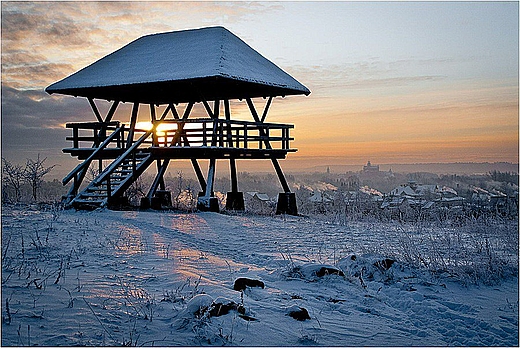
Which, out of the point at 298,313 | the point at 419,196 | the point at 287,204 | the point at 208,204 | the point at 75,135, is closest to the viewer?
the point at 298,313

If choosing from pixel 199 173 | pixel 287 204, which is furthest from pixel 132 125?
pixel 287 204

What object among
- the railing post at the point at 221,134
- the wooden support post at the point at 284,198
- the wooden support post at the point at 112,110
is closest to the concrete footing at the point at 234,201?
the wooden support post at the point at 284,198

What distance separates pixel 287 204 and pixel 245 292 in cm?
1315

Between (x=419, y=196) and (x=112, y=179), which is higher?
(x=112, y=179)

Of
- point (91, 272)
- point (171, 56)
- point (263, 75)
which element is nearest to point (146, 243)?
point (91, 272)

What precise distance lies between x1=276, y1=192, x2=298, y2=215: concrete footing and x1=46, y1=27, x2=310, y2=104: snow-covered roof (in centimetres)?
403

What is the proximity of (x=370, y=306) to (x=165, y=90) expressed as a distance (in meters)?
15.5

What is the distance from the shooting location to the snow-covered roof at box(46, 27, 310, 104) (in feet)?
59.5

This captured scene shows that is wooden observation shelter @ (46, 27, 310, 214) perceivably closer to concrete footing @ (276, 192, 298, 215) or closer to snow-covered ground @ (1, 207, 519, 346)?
concrete footing @ (276, 192, 298, 215)

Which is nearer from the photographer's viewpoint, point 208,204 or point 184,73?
point 208,204

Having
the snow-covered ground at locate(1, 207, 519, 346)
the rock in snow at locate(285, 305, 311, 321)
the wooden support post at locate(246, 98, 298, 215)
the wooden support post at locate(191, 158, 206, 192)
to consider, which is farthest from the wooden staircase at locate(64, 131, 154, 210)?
the rock in snow at locate(285, 305, 311, 321)

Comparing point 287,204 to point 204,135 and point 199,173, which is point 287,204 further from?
point 199,173

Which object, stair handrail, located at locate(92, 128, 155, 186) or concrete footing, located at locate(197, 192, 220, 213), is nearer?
concrete footing, located at locate(197, 192, 220, 213)

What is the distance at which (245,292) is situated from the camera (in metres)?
6.92
